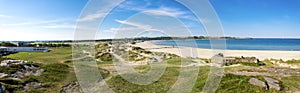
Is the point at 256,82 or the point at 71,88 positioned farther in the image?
the point at 256,82

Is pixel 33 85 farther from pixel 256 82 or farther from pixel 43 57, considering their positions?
pixel 43 57

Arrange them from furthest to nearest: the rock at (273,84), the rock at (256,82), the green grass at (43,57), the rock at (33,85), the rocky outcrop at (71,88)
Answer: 1. the green grass at (43,57)
2. the rock at (256,82)
3. the rock at (33,85)
4. the rock at (273,84)
5. the rocky outcrop at (71,88)

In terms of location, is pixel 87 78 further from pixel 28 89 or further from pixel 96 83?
pixel 28 89

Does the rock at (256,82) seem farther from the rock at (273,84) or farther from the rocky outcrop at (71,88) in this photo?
the rocky outcrop at (71,88)

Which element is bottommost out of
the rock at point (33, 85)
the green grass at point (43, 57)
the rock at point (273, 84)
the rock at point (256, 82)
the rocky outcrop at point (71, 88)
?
the green grass at point (43, 57)

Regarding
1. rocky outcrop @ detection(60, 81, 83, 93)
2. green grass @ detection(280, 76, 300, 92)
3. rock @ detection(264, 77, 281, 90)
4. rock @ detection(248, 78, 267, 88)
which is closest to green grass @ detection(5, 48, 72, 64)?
rocky outcrop @ detection(60, 81, 83, 93)

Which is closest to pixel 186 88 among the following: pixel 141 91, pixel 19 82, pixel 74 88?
pixel 141 91

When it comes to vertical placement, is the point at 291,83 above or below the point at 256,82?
below

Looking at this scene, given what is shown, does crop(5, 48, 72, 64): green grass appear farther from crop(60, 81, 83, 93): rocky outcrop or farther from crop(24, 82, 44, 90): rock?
crop(60, 81, 83, 93): rocky outcrop

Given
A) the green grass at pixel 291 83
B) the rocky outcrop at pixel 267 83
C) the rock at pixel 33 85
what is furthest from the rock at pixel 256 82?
the rock at pixel 33 85

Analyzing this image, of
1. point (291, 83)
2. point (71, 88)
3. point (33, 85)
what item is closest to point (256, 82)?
point (291, 83)

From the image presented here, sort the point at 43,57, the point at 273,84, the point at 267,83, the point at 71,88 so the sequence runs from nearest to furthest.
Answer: the point at 71,88 → the point at 273,84 → the point at 267,83 → the point at 43,57
